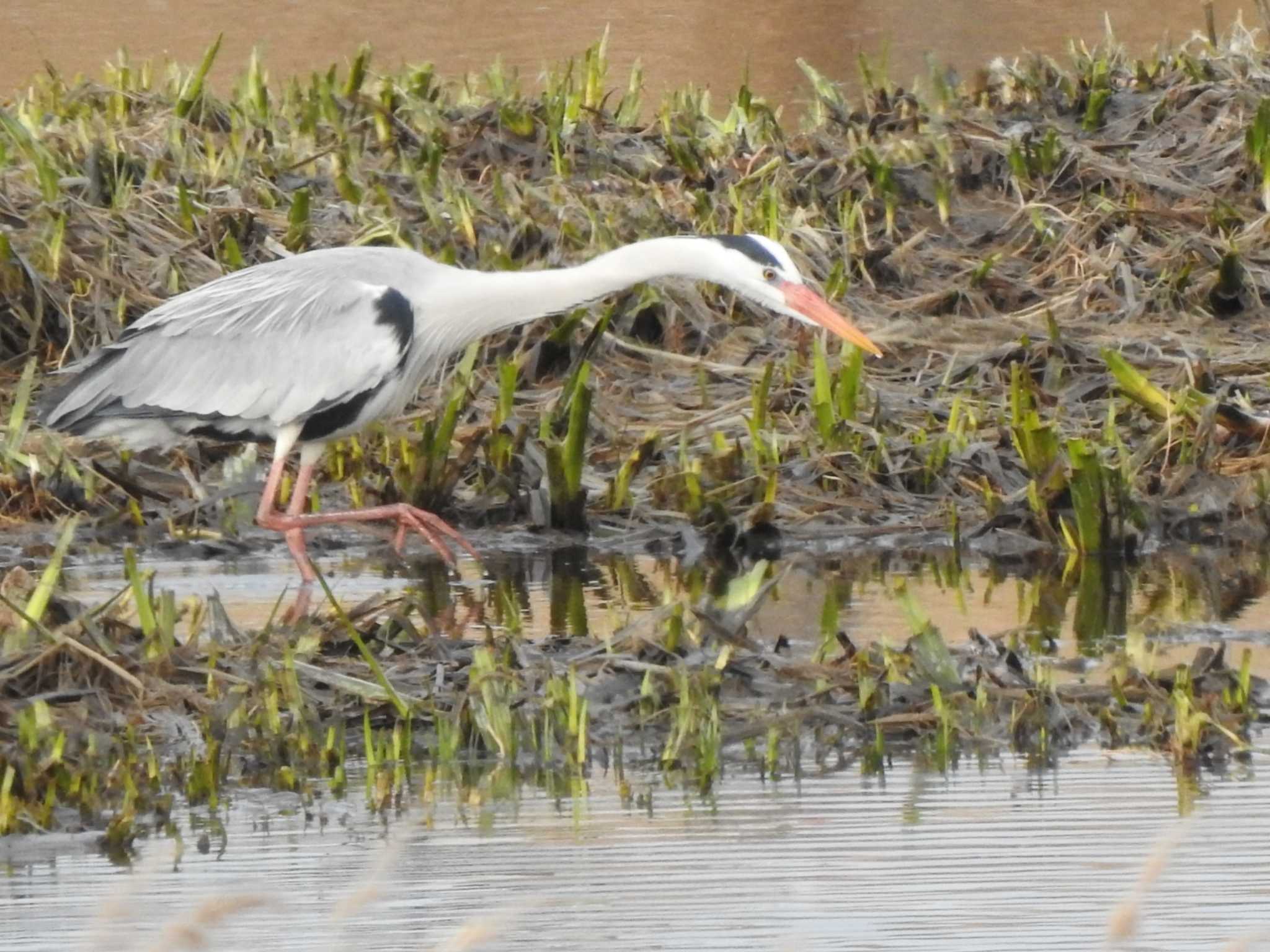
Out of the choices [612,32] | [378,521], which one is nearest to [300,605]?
[378,521]

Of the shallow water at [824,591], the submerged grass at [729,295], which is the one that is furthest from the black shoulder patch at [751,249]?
the submerged grass at [729,295]

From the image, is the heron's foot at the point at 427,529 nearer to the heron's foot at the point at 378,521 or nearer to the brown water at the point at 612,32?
the heron's foot at the point at 378,521

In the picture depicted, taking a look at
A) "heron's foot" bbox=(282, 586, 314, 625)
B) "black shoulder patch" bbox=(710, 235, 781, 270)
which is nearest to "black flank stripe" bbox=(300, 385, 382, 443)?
"heron's foot" bbox=(282, 586, 314, 625)

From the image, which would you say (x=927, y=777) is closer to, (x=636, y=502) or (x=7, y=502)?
(x=636, y=502)

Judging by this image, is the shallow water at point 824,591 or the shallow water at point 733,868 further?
the shallow water at point 824,591

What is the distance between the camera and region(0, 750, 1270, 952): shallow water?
16.4ft

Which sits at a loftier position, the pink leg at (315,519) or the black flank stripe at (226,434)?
the black flank stripe at (226,434)

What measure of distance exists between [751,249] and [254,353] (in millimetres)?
1693

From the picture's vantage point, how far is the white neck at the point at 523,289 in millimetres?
8414

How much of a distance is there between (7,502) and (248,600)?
54.0 inches

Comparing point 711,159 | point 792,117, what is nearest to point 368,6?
point 792,117

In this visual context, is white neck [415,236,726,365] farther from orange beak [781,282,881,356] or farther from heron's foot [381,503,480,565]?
heron's foot [381,503,480,565]

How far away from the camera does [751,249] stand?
26.8ft

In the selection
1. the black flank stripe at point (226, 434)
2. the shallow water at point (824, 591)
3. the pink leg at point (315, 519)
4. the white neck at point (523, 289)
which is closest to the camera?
the shallow water at point (824, 591)
